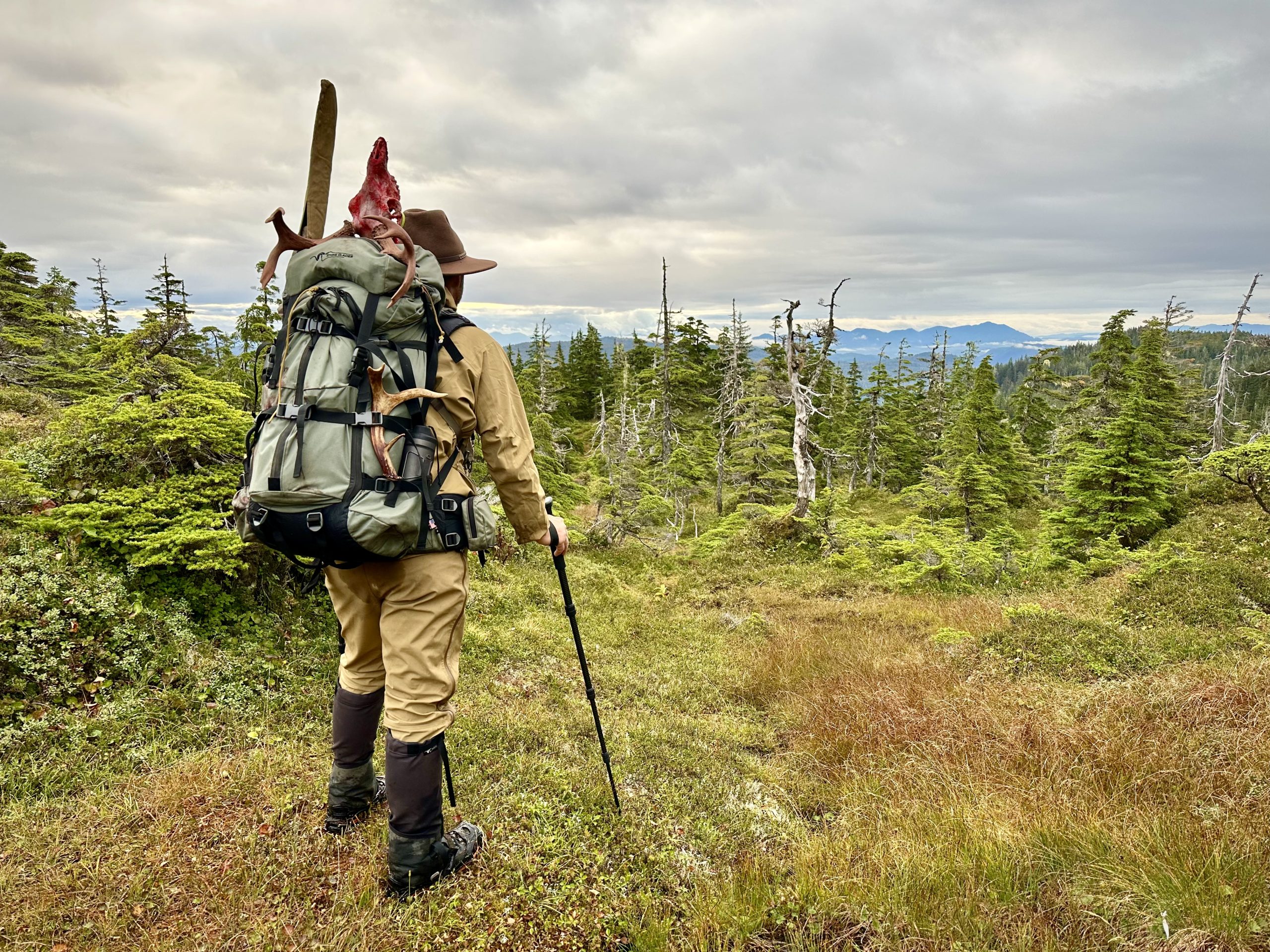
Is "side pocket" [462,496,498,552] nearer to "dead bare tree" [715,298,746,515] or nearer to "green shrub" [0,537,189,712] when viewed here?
"green shrub" [0,537,189,712]

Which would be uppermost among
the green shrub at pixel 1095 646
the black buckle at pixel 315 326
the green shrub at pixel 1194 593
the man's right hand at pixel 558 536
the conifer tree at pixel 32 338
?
the conifer tree at pixel 32 338

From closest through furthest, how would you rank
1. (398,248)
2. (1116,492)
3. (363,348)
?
(363,348) < (398,248) < (1116,492)

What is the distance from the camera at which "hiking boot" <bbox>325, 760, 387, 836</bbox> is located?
3418 mm

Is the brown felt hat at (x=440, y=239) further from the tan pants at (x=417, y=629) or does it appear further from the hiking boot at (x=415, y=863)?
the hiking boot at (x=415, y=863)

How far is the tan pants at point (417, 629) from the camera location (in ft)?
9.64

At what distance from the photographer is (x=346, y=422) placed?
270 centimetres

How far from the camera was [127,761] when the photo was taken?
12.3ft

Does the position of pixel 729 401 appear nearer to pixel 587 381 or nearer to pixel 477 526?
pixel 587 381

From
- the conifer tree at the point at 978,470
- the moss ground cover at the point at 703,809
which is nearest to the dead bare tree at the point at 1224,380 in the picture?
the conifer tree at the point at 978,470

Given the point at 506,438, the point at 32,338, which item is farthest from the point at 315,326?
the point at 32,338

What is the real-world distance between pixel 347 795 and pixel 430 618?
4.73 feet

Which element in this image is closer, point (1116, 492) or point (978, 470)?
point (1116, 492)

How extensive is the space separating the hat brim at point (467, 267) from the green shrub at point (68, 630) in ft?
12.8

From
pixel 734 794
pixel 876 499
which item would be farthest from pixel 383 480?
pixel 876 499
